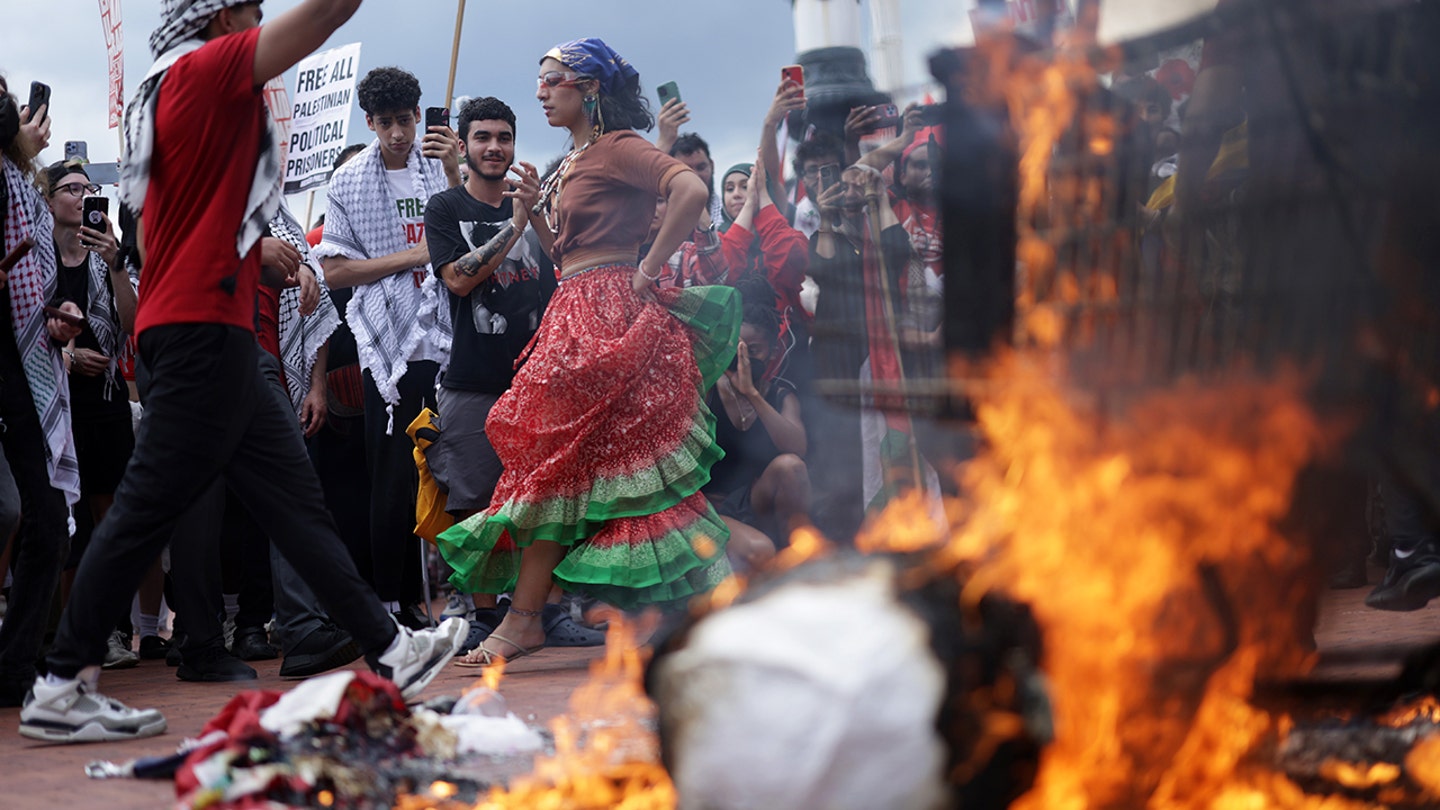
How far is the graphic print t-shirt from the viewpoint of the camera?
5.95 m

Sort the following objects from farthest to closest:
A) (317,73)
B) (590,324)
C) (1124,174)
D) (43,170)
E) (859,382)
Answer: (317,73), (43,170), (590,324), (859,382), (1124,174)

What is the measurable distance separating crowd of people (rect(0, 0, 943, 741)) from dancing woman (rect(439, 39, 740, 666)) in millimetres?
12

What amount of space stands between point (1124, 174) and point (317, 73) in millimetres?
8398

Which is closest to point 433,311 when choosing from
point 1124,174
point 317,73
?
point 317,73

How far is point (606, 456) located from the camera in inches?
204

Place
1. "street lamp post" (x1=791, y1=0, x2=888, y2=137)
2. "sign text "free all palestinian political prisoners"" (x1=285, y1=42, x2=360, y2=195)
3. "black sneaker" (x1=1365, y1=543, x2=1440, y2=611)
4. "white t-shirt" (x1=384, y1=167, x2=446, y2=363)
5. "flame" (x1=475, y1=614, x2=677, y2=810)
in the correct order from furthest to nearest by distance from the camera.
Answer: "sign text "free all palestinian political prisoners"" (x1=285, y1=42, x2=360, y2=195) < "white t-shirt" (x1=384, y1=167, x2=446, y2=363) < "black sneaker" (x1=1365, y1=543, x2=1440, y2=611) < "flame" (x1=475, y1=614, x2=677, y2=810) < "street lamp post" (x1=791, y1=0, x2=888, y2=137)

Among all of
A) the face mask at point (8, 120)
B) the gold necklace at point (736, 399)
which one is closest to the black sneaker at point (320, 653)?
the gold necklace at point (736, 399)

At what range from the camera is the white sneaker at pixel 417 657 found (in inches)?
151

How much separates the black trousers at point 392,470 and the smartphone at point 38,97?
5.74ft

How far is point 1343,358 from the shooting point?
6.75 feet

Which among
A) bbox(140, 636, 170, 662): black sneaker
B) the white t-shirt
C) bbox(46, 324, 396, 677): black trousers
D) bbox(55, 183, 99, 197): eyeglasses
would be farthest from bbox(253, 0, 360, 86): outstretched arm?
bbox(140, 636, 170, 662): black sneaker

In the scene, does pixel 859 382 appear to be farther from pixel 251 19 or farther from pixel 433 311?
pixel 433 311

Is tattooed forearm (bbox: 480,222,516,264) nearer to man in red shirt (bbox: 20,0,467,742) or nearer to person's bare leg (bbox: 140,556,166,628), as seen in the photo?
man in red shirt (bbox: 20,0,467,742)

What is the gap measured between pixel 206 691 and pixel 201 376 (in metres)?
1.78
